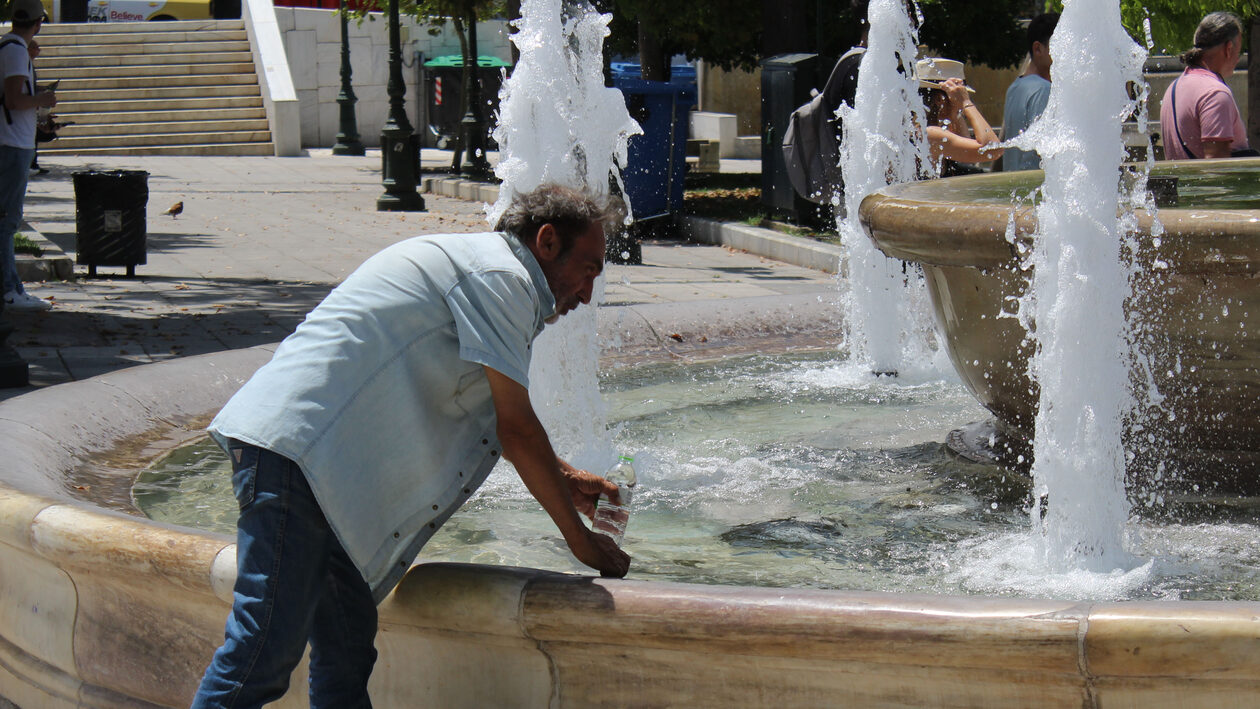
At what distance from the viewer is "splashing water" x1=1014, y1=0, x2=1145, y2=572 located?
4027mm

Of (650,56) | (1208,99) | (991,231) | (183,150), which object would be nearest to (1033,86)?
(1208,99)

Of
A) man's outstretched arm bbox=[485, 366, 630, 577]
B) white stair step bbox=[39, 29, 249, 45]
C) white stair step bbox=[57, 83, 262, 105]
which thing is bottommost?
man's outstretched arm bbox=[485, 366, 630, 577]

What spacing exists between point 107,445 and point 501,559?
1.74 meters

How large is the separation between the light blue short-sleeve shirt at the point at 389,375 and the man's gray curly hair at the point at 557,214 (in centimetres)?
4

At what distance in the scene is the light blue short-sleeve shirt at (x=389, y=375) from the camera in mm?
2721

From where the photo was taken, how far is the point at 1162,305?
163 inches

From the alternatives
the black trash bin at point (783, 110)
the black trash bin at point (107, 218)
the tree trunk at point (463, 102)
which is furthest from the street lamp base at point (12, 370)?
the tree trunk at point (463, 102)

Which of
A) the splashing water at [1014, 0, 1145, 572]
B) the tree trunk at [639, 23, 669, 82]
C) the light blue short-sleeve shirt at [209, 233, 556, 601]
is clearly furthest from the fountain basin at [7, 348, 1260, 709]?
the tree trunk at [639, 23, 669, 82]

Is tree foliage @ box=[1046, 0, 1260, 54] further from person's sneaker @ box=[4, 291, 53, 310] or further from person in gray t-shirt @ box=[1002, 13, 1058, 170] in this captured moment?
person's sneaker @ box=[4, 291, 53, 310]

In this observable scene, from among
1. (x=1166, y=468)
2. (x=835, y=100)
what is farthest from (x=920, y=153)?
(x=1166, y=468)

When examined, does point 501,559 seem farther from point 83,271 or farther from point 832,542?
point 83,271

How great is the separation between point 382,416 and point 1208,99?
5.09m

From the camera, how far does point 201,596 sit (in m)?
3.22

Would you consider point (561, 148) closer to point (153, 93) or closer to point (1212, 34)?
point (1212, 34)
